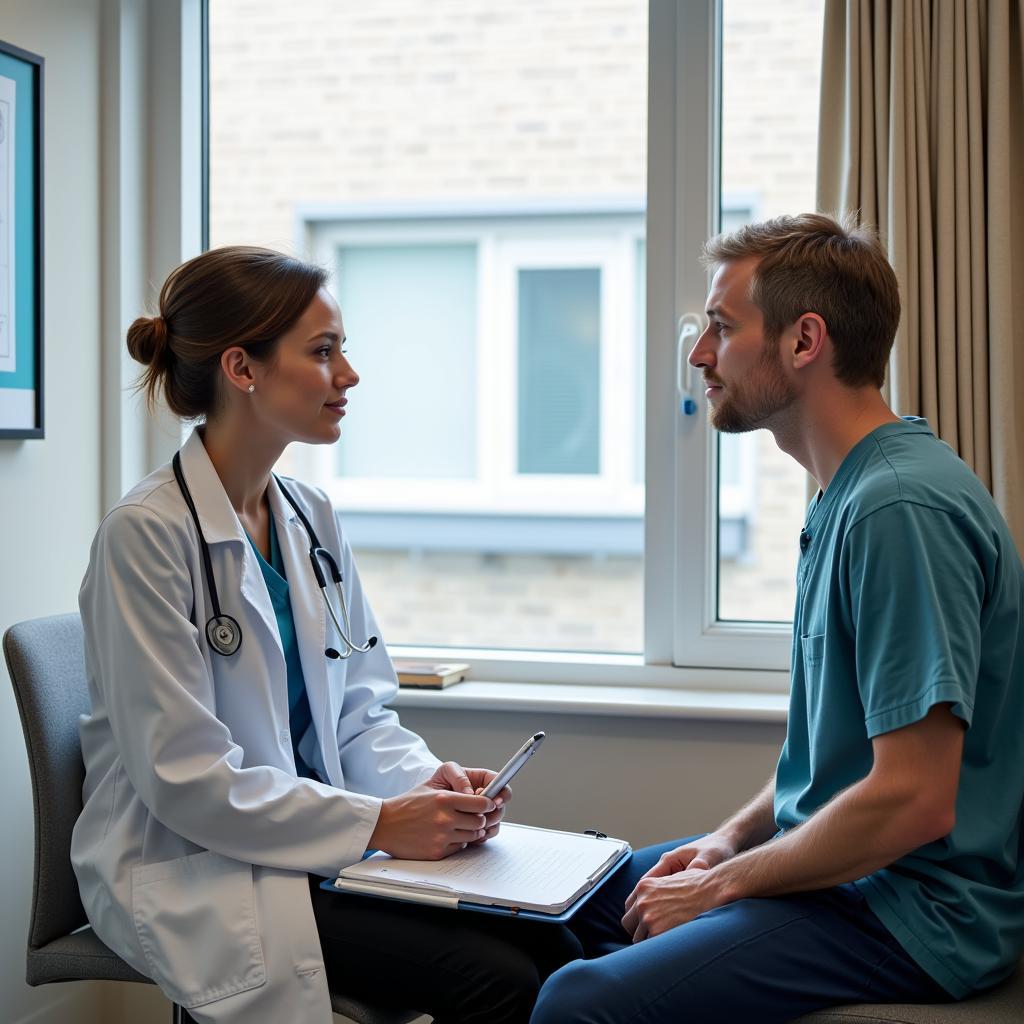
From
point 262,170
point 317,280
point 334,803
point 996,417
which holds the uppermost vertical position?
point 262,170

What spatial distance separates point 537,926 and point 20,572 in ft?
3.84

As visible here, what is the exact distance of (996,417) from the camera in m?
2.02

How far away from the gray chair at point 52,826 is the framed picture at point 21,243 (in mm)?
534

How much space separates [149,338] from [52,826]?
0.72 meters

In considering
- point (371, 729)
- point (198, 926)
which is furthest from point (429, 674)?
point (198, 926)

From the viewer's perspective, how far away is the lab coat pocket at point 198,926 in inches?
57.0

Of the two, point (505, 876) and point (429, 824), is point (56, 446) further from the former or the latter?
point (505, 876)

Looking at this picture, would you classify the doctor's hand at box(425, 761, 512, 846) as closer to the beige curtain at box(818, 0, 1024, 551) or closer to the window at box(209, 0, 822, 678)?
the beige curtain at box(818, 0, 1024, 551)

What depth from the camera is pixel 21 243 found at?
2.06m

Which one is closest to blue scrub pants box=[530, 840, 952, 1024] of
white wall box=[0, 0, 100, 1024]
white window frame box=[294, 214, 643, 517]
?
white wall box=[0, 0, 100, 1024]

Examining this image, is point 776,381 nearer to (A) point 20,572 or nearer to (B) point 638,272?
(A) point 20,572

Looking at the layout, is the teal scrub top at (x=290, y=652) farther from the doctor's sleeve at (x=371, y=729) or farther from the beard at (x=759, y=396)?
the beard at (x=759, y=396)

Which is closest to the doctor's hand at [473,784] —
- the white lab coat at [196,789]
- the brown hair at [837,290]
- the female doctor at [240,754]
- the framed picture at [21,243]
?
the female doctor at [240,754]

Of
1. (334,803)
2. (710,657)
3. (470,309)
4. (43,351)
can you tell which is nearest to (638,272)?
(470,309)
